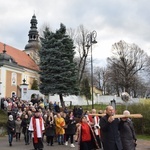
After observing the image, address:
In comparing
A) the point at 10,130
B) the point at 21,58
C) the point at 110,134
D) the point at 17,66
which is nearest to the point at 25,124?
the point at 10,130

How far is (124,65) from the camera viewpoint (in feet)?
202

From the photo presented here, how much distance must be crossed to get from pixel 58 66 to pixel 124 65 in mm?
27888

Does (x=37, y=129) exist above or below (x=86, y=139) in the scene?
above

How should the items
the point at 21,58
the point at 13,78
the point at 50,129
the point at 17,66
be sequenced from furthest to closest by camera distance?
the point at 21,58 → the point at 17,66 → the point at 13,78 → the point at 50,129

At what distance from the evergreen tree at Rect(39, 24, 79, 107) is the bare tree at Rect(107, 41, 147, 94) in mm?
26220

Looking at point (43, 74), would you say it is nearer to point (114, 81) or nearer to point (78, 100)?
point (78, 100)

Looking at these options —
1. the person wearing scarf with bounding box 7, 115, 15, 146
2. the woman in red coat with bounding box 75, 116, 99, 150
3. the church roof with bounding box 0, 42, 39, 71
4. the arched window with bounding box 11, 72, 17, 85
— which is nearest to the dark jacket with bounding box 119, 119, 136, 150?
the woman in red coat with bounding box 75, 116, 99, 150

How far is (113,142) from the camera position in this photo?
7711mm

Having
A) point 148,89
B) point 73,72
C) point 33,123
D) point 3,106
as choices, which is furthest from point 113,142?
point 148,89

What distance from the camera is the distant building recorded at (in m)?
54.1

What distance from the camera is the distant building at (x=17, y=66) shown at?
54.1 metres

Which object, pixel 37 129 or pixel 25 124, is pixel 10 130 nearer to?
pixel 25 124

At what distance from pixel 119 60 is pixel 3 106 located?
123ft

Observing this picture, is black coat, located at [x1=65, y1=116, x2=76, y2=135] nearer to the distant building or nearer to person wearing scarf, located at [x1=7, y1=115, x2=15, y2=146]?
person wearing scarf, located at [x1=7, y1=115, x2=15, y2=146]
